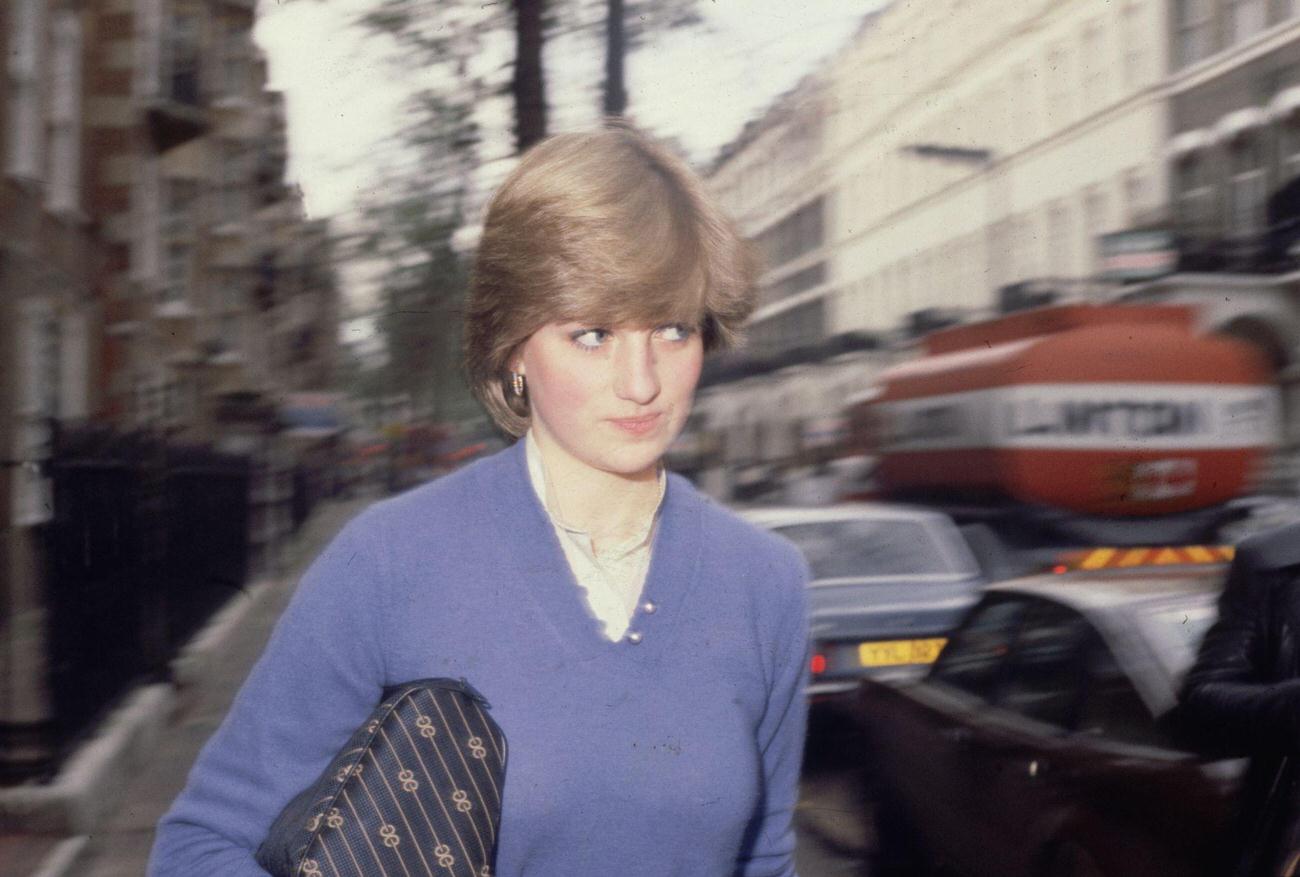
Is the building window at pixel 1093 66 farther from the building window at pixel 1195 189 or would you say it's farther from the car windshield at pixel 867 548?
the building window at pixel 1195 189

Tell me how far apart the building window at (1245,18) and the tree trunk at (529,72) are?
54.6 ft

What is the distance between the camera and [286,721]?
1.55m

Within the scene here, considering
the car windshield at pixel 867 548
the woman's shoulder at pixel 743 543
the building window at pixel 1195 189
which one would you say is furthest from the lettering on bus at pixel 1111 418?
the building window at pixel 1195 189

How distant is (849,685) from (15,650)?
11.9 ft

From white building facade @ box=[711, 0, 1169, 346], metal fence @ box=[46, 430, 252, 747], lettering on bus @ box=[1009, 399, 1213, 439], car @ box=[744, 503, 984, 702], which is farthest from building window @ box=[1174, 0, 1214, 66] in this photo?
metal fence @ box=[46, 430, 252, 747]

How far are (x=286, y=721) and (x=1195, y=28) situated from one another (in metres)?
22.3

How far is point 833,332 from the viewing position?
14117 mm

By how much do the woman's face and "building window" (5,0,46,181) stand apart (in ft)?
39.2

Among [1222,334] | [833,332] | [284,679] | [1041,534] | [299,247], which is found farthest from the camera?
[833,332]

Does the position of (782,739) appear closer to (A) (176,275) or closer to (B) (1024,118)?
(B) (1024,118)

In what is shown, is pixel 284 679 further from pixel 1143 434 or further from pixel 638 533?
pixel 1143 434

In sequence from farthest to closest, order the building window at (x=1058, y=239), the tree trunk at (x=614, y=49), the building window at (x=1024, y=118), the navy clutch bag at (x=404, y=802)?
the building window at (x=1058, y=239), the building window at (x=1024, y=118), the tree trunk at (x=614, y=49), the navy clutch bag at (x=404, y=802)

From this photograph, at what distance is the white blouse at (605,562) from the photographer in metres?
1.73

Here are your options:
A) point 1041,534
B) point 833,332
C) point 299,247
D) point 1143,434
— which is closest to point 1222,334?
point 1143,434
